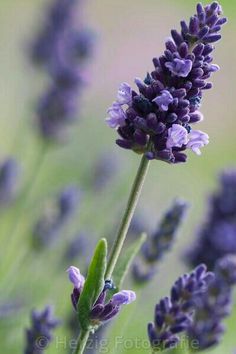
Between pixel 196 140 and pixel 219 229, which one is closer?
pixel 196 140

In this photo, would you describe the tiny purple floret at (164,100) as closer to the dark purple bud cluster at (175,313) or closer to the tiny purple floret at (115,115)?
the tiny purple floret at (115,115)

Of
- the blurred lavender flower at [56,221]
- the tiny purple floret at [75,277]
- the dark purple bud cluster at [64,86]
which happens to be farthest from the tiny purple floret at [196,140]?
the dark purple bud cluster at [64,86]

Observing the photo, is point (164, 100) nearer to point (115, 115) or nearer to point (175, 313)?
point (115, 115)

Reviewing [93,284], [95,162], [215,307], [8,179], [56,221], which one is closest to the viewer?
[93,284]

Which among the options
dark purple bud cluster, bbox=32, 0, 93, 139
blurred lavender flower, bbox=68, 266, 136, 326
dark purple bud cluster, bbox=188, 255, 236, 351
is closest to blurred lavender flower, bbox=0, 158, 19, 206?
dark purple bud cluster, bbox=32, 0, 93, 139

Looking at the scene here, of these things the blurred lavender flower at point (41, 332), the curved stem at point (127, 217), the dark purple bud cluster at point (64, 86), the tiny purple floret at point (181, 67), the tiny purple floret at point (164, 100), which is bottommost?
the blurred lavender flower at point (41, 332)

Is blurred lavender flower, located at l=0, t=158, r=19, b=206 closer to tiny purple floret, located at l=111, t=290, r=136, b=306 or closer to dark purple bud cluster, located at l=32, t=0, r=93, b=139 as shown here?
dark purple bud cluster, located at l=32, t=0, r=93, b=139

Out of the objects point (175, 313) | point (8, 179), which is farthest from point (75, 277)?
point (8, 179)
